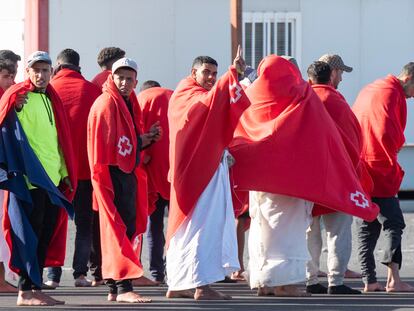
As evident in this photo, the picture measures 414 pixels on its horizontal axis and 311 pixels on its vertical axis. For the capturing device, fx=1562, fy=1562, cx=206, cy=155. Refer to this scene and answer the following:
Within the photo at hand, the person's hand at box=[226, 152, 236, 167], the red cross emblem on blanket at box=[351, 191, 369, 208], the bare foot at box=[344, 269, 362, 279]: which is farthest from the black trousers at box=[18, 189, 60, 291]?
the bare foot at box=[344, 269, 362, 279]

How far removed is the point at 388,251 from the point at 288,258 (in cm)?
114

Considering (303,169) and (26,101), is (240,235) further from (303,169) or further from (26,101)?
(26,101)

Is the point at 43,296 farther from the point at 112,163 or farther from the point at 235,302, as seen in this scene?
the point at 235,302

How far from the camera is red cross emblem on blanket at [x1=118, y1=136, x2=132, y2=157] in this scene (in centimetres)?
1149

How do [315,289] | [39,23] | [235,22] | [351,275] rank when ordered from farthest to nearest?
[39,23] < [235,22] < [351,275] < [315,289]

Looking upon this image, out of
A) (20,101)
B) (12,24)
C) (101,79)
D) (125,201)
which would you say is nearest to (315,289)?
(125,201)

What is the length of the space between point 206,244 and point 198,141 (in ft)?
2.52

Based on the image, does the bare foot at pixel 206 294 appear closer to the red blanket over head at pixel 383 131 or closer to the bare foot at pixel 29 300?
the bare foot at pixel 29 300

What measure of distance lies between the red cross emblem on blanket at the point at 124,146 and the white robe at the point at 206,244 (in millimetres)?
655

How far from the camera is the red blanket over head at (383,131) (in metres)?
12.5

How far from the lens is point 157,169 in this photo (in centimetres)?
1322

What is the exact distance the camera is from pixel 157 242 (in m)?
13.3

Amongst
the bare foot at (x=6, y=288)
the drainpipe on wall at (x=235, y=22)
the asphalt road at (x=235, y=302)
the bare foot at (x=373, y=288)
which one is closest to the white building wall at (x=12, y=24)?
the drainpipe on wall at (x=235, y=22)

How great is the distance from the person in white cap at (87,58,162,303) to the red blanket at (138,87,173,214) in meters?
1.43
